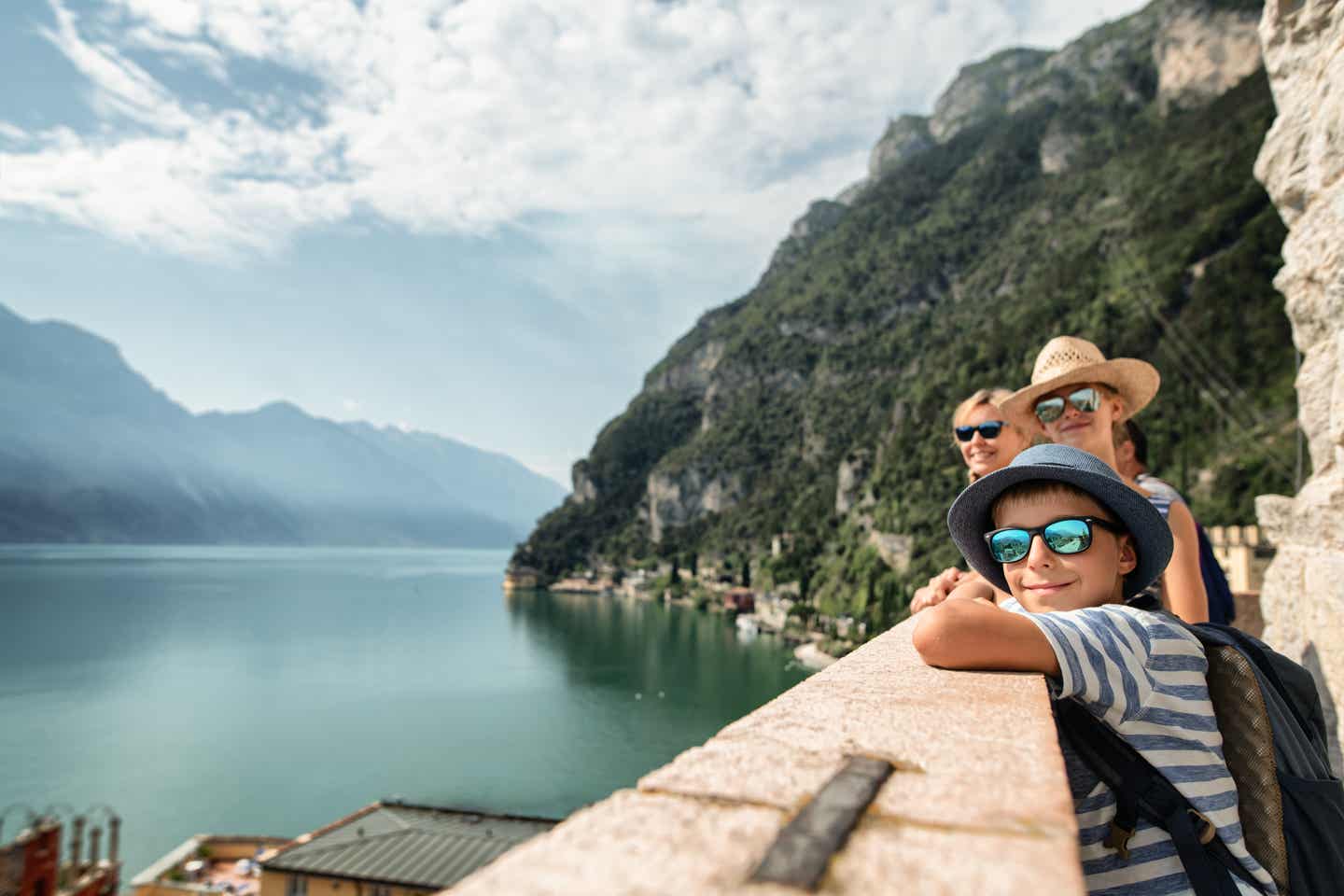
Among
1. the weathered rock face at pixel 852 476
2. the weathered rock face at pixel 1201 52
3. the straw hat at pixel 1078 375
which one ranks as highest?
the weathered rock face at pixel 1201 52

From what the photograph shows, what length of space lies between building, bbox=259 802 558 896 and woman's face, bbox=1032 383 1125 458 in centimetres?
1820

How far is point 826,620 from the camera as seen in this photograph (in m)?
62.7

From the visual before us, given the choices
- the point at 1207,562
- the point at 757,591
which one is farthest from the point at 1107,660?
the point at 757,591

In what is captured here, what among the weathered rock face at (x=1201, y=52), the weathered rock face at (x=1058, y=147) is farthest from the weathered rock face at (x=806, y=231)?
the weathered rock face at (x=1201, y=52)

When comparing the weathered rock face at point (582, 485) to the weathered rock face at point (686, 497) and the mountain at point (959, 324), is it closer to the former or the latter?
the mountain at point (959, 324)

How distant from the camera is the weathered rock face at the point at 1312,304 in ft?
9.75

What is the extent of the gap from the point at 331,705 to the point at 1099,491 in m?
50.0

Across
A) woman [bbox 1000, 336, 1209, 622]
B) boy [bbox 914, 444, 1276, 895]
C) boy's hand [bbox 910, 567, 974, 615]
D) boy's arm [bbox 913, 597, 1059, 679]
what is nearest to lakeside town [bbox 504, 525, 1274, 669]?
woman [bbox 1000, 336, 1209, 622]

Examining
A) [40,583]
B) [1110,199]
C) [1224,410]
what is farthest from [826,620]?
[40,583]

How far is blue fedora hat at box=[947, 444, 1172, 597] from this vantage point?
5.49 feet

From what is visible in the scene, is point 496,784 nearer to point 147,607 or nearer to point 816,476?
point 147,607

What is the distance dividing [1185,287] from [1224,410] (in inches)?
576

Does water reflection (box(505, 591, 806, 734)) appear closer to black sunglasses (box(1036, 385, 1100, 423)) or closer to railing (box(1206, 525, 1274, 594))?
railing (box(1206, 525, 1274, 594))

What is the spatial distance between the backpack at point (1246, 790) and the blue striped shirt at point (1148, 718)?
0.03 m
